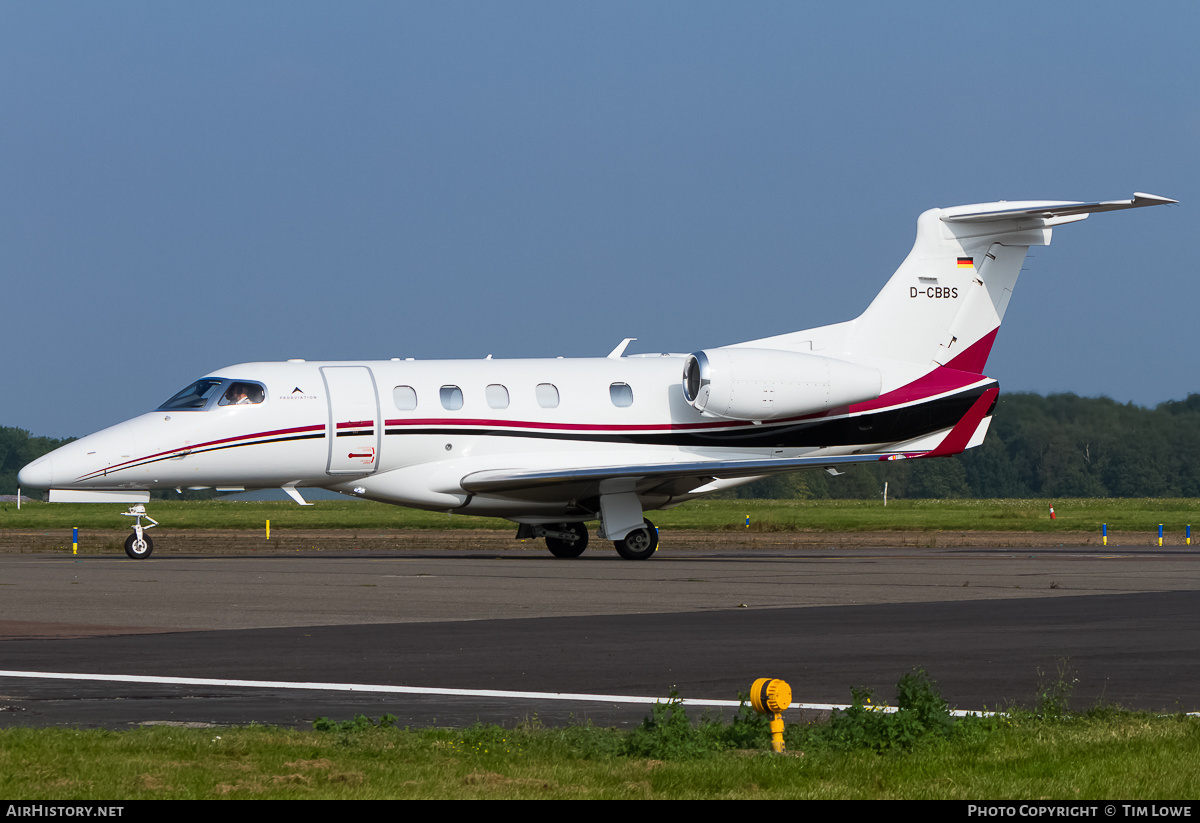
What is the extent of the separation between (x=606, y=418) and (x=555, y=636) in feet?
48.4

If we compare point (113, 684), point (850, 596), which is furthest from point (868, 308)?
point (113, 684)

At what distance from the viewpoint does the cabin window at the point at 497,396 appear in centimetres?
2870

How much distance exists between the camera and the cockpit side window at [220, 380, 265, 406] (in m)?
27.5

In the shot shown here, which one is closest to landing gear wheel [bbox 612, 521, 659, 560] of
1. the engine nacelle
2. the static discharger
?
the engine nacelle

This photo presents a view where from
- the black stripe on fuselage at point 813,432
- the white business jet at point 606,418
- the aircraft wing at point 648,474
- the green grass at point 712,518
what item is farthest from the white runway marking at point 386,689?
the green grass at point 712,518

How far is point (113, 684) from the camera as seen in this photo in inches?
429

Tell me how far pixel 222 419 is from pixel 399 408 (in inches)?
132

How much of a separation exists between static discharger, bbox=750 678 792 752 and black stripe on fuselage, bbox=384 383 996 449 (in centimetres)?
2075

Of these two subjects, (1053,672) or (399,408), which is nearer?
(1053,672)

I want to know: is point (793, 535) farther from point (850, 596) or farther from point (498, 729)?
point (498, 729)

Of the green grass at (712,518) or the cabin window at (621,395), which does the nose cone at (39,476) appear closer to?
the cabin window at (621,395)

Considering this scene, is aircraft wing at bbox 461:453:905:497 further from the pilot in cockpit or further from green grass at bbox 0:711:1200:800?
green grass at bbox 0:711:1200:800

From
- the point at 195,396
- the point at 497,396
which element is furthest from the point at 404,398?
the point at 195,396

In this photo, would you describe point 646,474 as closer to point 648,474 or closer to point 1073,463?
point 648,474
